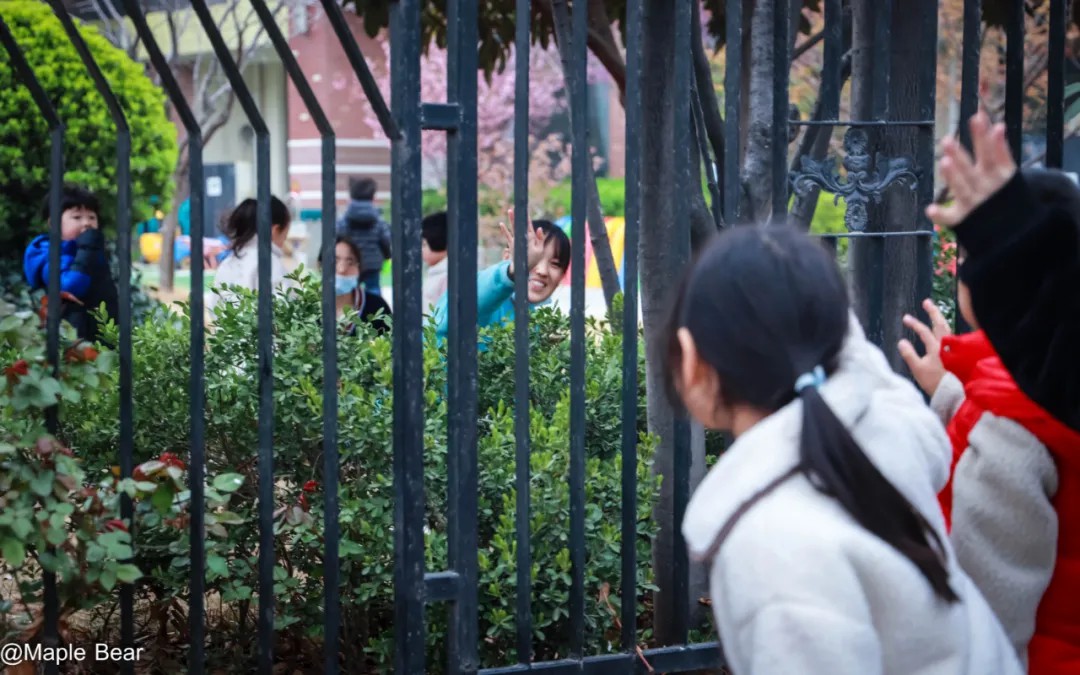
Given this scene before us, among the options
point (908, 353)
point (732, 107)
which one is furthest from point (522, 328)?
point (908, 353)

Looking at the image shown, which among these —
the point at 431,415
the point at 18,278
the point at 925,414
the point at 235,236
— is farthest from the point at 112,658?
the point at 18,278

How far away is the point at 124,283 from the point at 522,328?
0.88 m

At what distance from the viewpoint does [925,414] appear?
1842mm

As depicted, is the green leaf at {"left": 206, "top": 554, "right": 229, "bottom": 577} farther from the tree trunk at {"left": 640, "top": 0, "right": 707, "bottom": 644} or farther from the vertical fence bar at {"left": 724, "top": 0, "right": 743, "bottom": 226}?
the vertical fence bar at {"left": 724, "top": 0, "right": 743, "bottom": 226}

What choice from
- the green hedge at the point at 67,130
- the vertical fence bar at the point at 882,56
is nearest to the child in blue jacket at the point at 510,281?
the vertical fence bar at the point at 882,56

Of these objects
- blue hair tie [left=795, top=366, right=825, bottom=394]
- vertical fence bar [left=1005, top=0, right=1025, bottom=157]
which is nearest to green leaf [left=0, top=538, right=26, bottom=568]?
blue hair tie [left=795, top=366, right=825, bottom=394]

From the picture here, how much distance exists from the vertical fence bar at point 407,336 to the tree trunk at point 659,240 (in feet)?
3.05

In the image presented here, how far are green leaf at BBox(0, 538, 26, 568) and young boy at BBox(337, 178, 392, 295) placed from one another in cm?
611

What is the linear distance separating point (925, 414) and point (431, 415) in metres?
1.98

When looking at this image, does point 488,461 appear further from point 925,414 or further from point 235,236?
point 235,236

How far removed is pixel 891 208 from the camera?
11.3ft

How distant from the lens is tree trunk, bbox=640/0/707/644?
376 centimetres

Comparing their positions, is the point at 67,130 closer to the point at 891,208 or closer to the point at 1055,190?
the point at 891,208

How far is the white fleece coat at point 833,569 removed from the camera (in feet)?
5.11
